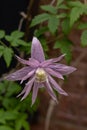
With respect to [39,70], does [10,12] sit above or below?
above

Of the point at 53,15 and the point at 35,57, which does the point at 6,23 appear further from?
the point at 35,57

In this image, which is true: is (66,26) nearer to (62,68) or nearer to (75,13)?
(75,13)

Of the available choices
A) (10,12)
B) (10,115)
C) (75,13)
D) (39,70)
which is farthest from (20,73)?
(10,12)

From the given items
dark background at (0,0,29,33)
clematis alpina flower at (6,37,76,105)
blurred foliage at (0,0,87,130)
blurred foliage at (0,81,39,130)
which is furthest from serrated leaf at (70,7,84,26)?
dark background at (0,0,29,33)

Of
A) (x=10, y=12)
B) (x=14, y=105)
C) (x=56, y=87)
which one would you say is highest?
(x=10, y=12)

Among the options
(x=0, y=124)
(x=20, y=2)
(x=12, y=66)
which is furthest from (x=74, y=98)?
(x=0, y=124)

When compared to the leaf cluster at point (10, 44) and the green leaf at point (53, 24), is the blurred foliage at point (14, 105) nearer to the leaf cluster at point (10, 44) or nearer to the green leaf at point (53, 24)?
the leaf cluster at point (10, 44)
